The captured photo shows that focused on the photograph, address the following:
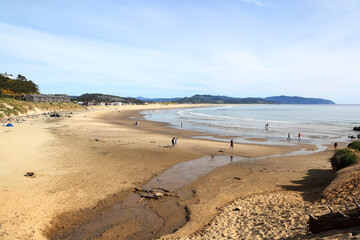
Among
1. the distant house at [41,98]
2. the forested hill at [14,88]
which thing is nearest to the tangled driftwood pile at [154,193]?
the distant house at [41,98]

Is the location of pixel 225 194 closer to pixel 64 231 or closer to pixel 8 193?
pixel 64 231

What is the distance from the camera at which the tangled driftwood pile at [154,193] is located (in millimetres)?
13148

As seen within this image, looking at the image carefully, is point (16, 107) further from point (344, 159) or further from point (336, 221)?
point (336, 221)

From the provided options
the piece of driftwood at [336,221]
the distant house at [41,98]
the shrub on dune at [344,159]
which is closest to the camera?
the piece of driftwood at [336,221]

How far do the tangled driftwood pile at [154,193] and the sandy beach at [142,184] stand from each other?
1.59 feet

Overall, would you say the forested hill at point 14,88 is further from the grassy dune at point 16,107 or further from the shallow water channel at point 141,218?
the shallow water channel at point 141,218

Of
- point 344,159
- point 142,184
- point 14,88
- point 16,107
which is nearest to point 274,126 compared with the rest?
point 344,159

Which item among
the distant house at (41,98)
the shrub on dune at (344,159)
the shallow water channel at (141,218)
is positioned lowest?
the shallow water channel at (141,218)

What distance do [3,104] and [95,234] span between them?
66.0 meters

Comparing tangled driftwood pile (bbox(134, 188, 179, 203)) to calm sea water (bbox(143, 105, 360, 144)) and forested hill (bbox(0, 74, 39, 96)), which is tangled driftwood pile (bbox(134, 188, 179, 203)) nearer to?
calm sea water (bbox(143, 105, 360, 144))

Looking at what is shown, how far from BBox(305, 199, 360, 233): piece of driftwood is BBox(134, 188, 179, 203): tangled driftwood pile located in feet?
25.9

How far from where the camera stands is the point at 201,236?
9.03m

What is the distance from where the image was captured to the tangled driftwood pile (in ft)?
43.1

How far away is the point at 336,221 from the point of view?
6934 mm
